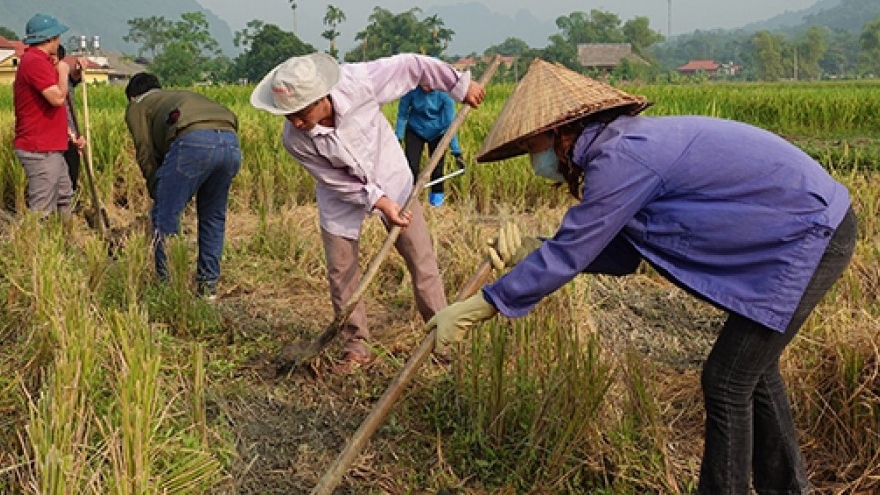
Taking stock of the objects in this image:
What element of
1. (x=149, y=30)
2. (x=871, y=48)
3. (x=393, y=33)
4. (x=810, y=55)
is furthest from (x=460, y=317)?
(x=871, y=48)

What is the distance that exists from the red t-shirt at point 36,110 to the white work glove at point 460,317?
148 inches

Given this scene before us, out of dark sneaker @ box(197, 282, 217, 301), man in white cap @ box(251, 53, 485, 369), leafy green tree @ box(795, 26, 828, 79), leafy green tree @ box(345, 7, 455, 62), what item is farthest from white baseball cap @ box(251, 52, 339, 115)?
leafy green tree @ box(795, 26, 828, 79)

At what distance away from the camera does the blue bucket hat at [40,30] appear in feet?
16.7

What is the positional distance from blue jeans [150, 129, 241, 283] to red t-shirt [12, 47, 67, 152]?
51.0 inches

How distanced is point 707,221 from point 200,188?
3113mm

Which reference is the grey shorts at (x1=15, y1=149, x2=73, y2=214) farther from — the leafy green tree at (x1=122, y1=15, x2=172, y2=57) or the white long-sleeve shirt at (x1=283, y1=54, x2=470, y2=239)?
the leafy green tree at (x1=122, y1=15, x2=172, y2=57)

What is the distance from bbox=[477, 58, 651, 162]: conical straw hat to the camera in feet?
6.82

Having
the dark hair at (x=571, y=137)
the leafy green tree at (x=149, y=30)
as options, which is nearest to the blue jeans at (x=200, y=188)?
the dark hair at (x=571, y=137)

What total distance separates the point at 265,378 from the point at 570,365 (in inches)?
53.5

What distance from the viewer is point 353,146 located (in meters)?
3.29

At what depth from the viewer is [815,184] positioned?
2.05 m

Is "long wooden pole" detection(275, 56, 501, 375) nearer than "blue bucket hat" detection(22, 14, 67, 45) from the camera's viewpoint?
Yes

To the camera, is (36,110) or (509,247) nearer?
(509,247)

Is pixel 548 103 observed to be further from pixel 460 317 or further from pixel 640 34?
pixel 640 34
